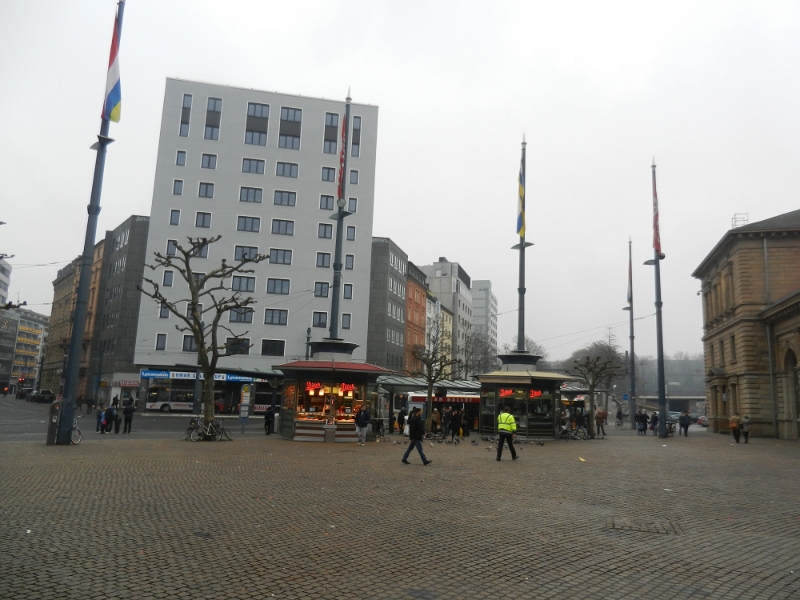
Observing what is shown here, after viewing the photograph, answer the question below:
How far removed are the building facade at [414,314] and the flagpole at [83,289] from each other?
61702mm

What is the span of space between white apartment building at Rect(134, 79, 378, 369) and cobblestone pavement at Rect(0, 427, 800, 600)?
46.8m

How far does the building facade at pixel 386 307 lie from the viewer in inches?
2901

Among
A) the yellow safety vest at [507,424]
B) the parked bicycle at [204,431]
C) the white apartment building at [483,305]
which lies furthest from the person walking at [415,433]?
the white apartment building at [483,305]

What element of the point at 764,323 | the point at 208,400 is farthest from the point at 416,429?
the point at 764,323

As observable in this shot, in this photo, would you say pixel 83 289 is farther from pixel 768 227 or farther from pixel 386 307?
pixel 386 307

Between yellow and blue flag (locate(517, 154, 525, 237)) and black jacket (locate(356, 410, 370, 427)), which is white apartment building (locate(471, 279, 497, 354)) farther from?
black jacket (locate(356, 410, 370, 427))

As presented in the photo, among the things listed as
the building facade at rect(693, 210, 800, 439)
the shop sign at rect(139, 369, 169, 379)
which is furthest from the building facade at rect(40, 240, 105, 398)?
the building facade at rect(693, 210, 800, 439)

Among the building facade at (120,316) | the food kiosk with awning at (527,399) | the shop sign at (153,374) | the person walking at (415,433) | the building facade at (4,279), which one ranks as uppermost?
the building facade at (4,279)

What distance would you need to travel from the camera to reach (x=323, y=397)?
93.5ft

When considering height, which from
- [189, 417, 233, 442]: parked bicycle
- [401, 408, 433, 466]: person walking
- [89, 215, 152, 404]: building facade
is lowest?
[189, 417, 233, 442]: parked bicycle

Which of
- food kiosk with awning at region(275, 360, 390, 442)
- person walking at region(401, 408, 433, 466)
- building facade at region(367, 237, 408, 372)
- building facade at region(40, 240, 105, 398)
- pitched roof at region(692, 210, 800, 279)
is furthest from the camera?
building facade at region(40, 240, 105, 398)

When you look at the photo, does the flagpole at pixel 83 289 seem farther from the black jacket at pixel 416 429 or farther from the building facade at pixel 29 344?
the building facade at pixel 29 344

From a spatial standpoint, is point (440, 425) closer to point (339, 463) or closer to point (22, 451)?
point (339, 463)

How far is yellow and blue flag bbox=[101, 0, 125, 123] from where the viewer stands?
23.3 metres
